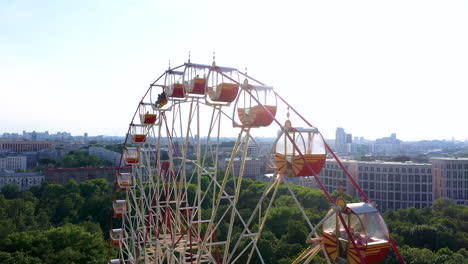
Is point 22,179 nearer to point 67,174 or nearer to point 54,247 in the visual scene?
point 67,174

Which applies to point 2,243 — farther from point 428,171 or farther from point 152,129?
point 428,171

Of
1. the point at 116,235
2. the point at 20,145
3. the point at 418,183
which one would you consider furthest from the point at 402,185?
the point at 20,145

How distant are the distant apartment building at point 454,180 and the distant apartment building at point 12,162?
344 ft

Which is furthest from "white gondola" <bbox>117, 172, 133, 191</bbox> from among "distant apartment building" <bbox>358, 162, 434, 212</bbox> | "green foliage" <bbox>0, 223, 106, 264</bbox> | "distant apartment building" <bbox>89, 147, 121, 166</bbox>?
"distant apartment building" <bbox>89, 147, 121, 166</bbox>

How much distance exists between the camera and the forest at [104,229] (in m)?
27.5

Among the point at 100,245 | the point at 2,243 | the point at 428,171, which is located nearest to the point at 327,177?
the point at 428,171

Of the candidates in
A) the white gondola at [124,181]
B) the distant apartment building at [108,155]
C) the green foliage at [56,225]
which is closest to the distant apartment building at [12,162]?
the distant apartment building at [108,155]

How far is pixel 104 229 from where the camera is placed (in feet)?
144

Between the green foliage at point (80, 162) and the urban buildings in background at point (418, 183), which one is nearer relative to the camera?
the urban buildings in background at point (418, 183)

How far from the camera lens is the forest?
1081 inches

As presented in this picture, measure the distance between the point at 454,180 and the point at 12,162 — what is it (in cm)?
11061

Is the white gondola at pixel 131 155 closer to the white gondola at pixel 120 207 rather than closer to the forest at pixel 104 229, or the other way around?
the white gondola at pixel 120 207

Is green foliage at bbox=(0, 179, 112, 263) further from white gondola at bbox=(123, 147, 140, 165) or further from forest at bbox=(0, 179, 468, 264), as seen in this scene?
white gondola at bbox=(123, 147, 140, 165)

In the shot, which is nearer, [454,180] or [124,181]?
[124,181]
